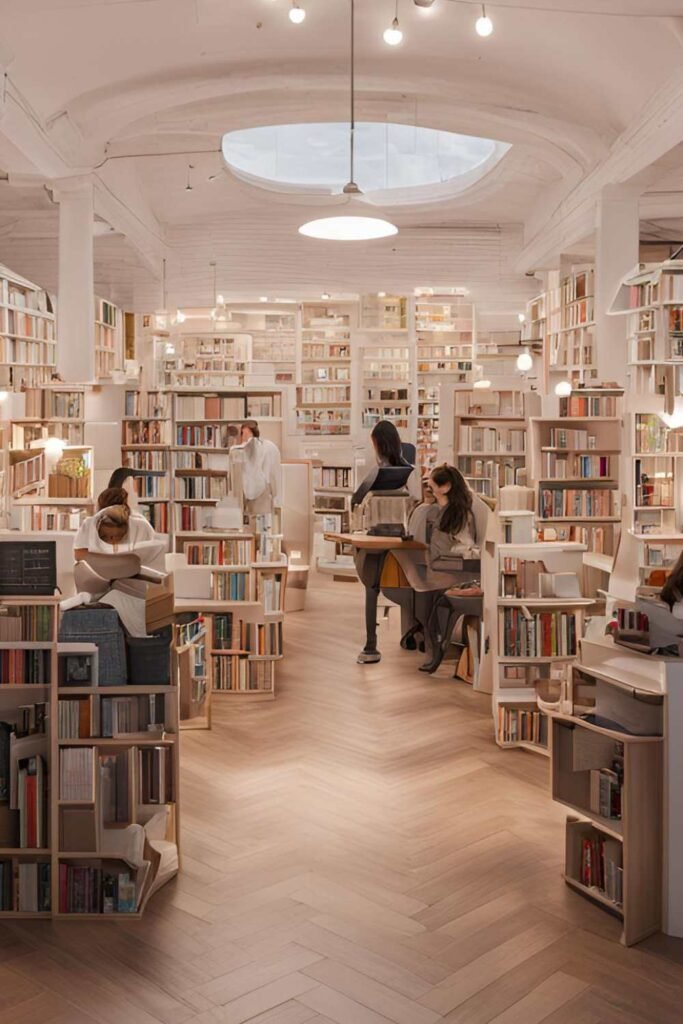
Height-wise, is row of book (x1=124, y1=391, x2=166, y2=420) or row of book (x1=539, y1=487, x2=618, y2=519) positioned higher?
row of book (x1=124, y1=391, x2=166, y2=420)

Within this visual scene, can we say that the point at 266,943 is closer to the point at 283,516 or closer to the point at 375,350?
the point at 283,516

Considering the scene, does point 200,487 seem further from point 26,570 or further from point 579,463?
point 26,570

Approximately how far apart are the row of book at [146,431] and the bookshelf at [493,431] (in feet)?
9.68

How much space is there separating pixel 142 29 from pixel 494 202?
7.32 m

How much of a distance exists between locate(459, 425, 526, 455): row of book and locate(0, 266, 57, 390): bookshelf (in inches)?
167

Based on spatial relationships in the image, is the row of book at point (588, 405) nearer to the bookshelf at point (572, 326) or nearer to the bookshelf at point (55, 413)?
the bookshelf at point (572, 326)

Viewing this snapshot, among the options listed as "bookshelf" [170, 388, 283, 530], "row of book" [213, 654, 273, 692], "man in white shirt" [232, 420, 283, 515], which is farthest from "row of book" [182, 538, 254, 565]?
"bookshelf" [170, 388, 283, 530]

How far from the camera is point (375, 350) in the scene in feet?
56.2

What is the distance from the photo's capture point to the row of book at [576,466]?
8695mm

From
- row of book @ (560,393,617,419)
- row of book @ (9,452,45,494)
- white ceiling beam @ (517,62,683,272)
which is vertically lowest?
row of book @ (9,452,45,494)

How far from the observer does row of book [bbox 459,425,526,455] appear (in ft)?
35.5

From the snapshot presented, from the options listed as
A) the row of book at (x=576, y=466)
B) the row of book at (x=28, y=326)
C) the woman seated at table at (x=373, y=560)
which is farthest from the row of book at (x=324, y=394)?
the row of book at (x=576, y=466)

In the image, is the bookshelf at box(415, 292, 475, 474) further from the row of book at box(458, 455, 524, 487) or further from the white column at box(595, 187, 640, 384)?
the white column at box(595, 187, 640, 384)

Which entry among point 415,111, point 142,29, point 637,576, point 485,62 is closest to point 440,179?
point 415,111
